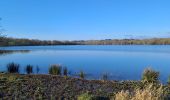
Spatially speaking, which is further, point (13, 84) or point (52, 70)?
point (52, 70)

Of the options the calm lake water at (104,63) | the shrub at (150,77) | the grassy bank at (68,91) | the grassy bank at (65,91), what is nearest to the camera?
the grassy bank at (68,91)

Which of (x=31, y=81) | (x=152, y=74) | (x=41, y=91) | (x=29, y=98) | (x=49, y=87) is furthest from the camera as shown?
(x=152, y=74)

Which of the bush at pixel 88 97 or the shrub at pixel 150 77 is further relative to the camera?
the shrub at pixel 150 77

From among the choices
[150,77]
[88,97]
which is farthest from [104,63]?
[88,97]

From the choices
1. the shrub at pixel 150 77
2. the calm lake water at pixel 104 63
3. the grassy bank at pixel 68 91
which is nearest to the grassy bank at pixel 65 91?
the grassy bank at pixel 68 91

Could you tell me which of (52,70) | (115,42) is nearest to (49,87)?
(52,70)

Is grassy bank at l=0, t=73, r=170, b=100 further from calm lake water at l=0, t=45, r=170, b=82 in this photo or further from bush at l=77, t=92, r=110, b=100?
calm lake water at l=0, t=45, r=170, b=82

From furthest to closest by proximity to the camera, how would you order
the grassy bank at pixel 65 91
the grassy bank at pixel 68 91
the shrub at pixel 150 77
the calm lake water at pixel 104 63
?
the calm lake water at pixel 104 63 < the shrub at pixel 150 77 < the grassy bank at pixel 65 91 < the grassy bank at pixel 68 91

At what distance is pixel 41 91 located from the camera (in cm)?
931

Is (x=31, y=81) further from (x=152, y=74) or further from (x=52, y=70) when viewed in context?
(x=52, y=70)

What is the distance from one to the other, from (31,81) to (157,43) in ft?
345

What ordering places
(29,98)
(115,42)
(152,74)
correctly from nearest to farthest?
(29,98) < (152,74) < (115,42)

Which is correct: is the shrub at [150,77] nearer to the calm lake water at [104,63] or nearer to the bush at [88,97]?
the bush at [88,97]

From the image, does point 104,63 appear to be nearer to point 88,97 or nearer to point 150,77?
point 150,77
